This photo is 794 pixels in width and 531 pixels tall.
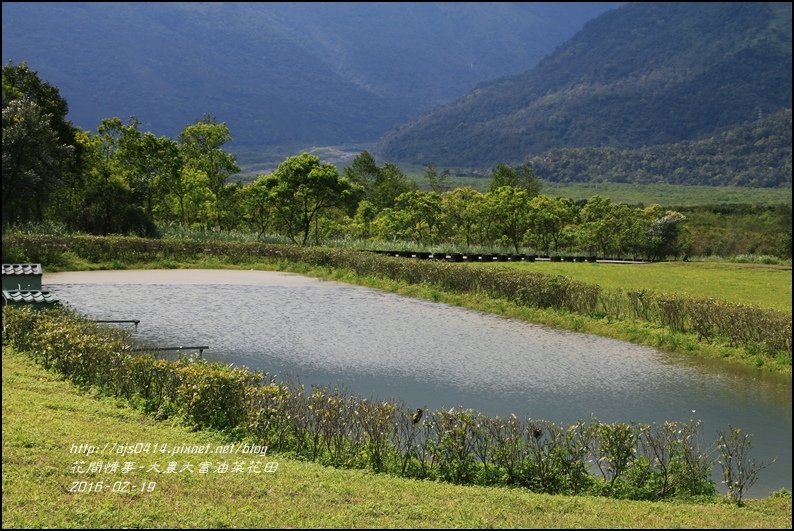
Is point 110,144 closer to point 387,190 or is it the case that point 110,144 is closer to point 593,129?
point 387,190

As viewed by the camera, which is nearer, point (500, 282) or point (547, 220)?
point (500, 282)

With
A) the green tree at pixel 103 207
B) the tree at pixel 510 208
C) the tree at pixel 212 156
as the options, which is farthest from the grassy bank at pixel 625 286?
the tree at pixel 212 156

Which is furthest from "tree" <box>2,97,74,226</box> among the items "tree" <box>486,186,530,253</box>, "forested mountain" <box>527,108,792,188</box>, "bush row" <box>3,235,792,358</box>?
"forested mountain" <box>527,108,792,188</box>

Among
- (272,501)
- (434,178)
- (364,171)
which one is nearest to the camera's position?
(272,501)

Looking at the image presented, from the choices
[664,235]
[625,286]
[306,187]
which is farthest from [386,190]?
[625,286]

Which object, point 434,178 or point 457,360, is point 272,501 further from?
point 434,178

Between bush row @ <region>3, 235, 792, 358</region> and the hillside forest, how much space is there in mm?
3842

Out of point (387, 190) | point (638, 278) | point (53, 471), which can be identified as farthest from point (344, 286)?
point (387, 190)

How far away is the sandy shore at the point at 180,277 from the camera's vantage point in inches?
1022

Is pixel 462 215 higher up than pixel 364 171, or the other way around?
pixel 364 171

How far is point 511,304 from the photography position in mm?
20891

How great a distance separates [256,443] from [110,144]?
4115cm

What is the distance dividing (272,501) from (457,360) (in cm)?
841

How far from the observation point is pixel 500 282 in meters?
21.9
